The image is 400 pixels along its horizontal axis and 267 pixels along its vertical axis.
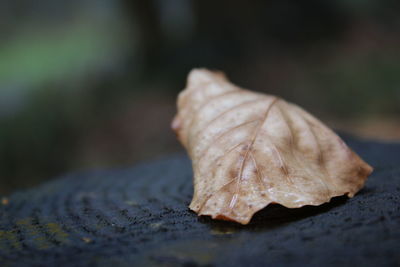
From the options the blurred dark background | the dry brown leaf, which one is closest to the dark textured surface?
the dry brown leaf

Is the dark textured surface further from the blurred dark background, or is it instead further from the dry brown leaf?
the blurred dark background

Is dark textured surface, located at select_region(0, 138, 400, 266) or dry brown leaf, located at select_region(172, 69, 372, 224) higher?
dry brown leaf, located at select_region(172, 69, 372, 224)

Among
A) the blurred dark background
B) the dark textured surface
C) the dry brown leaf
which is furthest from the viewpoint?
the blurred dark background

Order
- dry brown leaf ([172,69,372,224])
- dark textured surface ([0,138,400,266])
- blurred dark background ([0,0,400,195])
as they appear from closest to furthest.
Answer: dark textured surface ([0,138,400,266]), dry brown leaf ([172,69,372,224]), blurred dark background ([0,0,400,195])

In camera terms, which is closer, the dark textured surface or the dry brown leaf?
the dark textured surface

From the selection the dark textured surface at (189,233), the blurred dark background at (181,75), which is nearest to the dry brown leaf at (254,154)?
the dark textured surface at (189,233)
